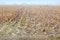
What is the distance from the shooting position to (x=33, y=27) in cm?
269

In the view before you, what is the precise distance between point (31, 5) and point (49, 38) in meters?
0.74

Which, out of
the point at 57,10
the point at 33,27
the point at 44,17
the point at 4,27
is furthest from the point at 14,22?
the point at 57,10

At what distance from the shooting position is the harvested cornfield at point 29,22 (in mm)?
2623

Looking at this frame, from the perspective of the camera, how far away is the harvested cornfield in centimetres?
262

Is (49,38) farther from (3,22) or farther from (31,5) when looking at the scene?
(3,22)

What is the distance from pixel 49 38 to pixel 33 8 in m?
0.67

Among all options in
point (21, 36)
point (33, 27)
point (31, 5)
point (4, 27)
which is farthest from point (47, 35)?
point (4, 27)

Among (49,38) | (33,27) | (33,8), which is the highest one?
(33,8)

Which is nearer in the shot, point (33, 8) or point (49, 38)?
point (49, 38)

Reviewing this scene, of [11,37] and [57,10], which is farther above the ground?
[57,10]

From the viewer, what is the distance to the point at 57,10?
8.95 ft

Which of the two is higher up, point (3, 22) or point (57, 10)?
point (57, 10)

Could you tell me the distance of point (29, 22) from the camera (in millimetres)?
2723
